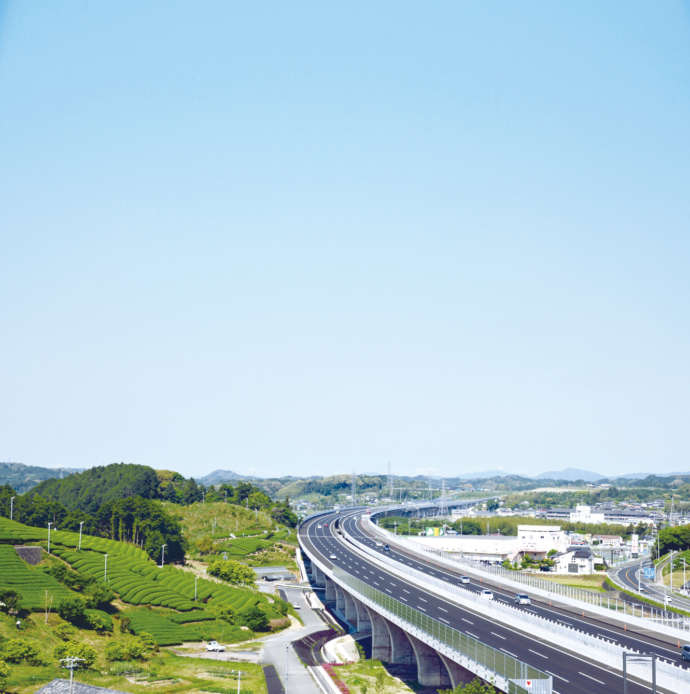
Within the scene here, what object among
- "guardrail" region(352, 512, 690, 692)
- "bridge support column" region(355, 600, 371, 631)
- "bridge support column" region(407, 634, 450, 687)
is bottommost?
"bridge support column" region(355, 600, 371, 631)

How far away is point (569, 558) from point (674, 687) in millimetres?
128776

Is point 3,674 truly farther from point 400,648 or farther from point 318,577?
point 318,577

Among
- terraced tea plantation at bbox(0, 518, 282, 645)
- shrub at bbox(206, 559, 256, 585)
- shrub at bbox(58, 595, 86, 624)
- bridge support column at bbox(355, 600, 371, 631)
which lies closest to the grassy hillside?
shrub at bbox(206, 559, 256, 585)

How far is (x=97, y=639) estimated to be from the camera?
300 feet

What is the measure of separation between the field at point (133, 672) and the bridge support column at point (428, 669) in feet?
50.9

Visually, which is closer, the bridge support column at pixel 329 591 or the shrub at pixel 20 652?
the shrub at pixel 20 652

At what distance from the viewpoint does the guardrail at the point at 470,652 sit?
169ft

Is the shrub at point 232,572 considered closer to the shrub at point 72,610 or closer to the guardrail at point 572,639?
the guardrail at point 572,639

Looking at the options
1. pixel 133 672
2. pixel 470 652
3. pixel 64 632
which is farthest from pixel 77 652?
pixel 470 652

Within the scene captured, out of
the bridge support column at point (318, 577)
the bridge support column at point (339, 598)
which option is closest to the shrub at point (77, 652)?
the bridge support column at point (339, 598)

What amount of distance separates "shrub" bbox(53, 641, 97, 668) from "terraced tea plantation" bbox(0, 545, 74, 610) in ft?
45.2

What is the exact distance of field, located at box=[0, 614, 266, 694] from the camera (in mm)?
74375

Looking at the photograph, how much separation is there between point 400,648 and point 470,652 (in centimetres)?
3438

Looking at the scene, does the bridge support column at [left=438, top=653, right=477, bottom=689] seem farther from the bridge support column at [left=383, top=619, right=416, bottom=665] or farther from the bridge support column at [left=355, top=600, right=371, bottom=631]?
the bridge support column at [left=355, top=600, right=371, bottom=631]
